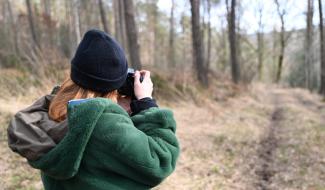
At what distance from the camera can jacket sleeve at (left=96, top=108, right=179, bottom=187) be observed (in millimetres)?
1765

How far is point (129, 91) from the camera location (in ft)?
6.77

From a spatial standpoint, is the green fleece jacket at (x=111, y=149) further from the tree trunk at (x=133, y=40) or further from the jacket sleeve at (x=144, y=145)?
the tree trunk at (x=133, y=40)

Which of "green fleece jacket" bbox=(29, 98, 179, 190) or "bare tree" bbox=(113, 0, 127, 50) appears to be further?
"bare tree" bbox=(113, 0, 127, 50)

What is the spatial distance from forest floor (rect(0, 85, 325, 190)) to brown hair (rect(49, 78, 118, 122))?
386 cm

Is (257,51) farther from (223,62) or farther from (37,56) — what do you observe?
(37,56)

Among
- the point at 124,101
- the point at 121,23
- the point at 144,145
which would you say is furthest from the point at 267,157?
the point at 121,23

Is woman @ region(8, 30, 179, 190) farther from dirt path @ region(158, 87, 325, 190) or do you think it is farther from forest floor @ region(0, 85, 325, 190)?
dirt path @ region(158, 87, 325, 190)

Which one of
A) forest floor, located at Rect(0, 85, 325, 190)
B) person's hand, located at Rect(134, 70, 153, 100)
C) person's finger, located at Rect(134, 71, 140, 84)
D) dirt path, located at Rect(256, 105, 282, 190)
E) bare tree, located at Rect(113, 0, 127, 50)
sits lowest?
dirt path, located at Rect(256, 105, 282, 190)

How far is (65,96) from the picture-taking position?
6.33 feet

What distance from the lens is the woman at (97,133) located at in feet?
5.81

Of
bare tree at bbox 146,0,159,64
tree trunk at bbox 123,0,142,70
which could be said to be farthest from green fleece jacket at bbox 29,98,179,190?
bare tree at bbox 146,0,159,64

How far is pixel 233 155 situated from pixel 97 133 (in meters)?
7.14

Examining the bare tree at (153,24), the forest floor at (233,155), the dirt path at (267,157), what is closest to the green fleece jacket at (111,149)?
the forest floor at (233,155)

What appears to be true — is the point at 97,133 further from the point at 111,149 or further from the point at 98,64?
the point at 98,64
